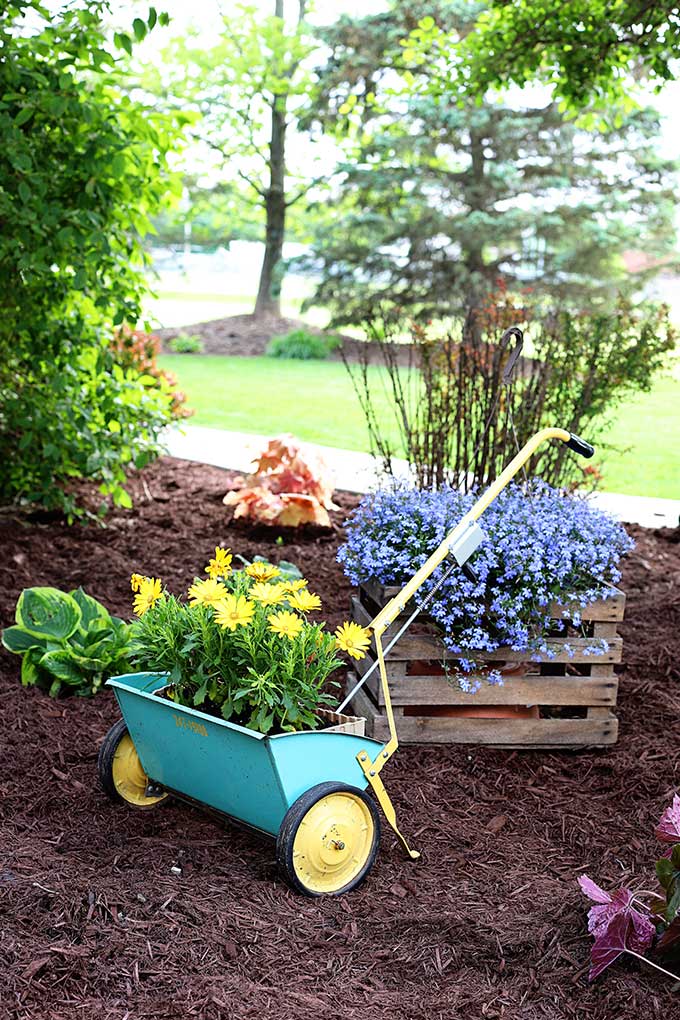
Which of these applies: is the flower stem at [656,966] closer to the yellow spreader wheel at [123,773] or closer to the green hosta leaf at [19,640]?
the yellow spreader wheel at [123,773]

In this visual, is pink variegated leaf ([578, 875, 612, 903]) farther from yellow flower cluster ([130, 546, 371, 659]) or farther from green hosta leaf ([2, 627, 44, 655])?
green hosta leaf ([2, 627, 44, 655])

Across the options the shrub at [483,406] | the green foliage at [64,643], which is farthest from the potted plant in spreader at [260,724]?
the shrub at [483,406]

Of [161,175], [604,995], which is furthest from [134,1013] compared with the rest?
[161,175]

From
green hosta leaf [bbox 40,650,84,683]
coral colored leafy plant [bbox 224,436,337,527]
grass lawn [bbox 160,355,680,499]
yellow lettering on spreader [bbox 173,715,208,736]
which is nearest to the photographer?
yellow lettering on spreader [bbox 173,715,208,736]

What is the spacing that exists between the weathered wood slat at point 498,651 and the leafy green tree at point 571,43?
286 centimetres

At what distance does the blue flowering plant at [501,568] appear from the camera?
11.2ft

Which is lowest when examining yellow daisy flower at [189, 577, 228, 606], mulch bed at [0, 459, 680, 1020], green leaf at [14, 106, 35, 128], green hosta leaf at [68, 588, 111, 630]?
mulch bed at [0, 459, 680, 1020]

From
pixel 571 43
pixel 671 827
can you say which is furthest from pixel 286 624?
Answer: pixel 571 43

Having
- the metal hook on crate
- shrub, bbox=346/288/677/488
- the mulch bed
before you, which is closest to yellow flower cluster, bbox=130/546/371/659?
the mulch bed

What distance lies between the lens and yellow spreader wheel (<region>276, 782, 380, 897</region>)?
103 inches

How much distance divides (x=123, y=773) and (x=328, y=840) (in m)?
0.76

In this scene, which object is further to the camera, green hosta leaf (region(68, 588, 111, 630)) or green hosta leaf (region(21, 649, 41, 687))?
green hosta leaf (region(68, 588, 111, 630))

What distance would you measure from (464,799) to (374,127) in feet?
59.4

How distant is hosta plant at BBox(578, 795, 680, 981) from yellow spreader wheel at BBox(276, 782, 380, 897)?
590 millimetres
